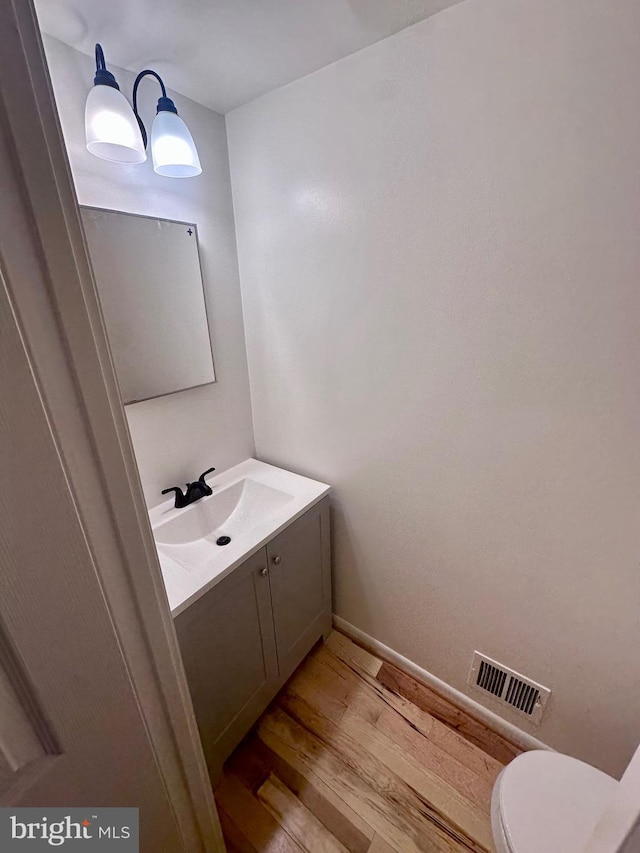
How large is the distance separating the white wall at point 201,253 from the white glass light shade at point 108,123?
0.27 ft

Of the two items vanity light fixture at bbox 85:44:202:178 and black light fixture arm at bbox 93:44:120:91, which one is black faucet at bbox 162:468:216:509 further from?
black light fixture arm at bbox 93:44:120:91

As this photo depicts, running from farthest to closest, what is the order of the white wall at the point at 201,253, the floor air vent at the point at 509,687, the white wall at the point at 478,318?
the floor air vent at the point at 509,687
the white wall at the point at 201,253
the white wall at the point at 478,318

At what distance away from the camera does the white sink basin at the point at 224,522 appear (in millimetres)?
1047

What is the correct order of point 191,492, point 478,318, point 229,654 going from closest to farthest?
point 478,318 < point 229,654 < point 191,492

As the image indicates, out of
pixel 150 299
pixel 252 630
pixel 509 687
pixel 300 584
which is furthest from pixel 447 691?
pixel 150 299

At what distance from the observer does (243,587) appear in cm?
114

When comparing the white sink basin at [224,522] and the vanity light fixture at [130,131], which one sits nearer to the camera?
the vanity light fixture at [130,131]

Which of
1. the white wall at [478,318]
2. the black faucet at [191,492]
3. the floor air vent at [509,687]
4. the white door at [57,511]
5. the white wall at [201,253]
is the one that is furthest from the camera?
the black faucet at [191,492]

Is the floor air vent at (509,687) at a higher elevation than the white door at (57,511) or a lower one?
lower

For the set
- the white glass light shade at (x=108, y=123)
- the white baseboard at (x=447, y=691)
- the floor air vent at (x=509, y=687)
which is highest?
the white glass light shade at (x=108, y=123)

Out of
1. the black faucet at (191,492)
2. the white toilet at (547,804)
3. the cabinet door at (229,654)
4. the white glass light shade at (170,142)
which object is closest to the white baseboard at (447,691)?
the white toilet at (547,804)

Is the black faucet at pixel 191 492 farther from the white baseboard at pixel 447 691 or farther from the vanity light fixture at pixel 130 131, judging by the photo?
the vanity light fixture at pixel 130 131
